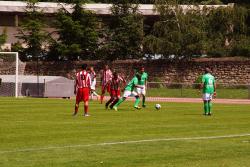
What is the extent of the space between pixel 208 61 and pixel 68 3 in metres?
15.8

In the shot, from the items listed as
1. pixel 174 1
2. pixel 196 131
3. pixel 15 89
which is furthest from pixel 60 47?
pixel 196 131

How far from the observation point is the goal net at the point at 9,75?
5119 cm

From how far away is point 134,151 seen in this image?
52.1 feet

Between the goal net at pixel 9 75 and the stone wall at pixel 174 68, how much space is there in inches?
405

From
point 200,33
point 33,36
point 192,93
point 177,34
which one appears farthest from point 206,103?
point 33,36

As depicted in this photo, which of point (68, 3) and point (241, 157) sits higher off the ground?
point (68, 3)

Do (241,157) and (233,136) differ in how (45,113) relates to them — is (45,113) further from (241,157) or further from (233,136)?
(241,157)

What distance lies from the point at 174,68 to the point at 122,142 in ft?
156

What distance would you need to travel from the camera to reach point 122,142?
17734mm

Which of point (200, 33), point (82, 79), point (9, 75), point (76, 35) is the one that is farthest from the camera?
point (76, 35)

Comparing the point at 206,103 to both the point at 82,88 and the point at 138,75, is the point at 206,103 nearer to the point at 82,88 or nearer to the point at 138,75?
the point at 82,88

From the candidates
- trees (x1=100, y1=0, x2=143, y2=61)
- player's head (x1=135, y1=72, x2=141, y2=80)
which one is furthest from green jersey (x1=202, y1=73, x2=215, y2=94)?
trees (x1=100, y1=0, x2=143, y2=61)

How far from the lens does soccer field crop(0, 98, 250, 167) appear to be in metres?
14.2

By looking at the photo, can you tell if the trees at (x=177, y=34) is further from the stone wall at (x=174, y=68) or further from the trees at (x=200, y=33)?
the stone wall at (x=174, y=68)
